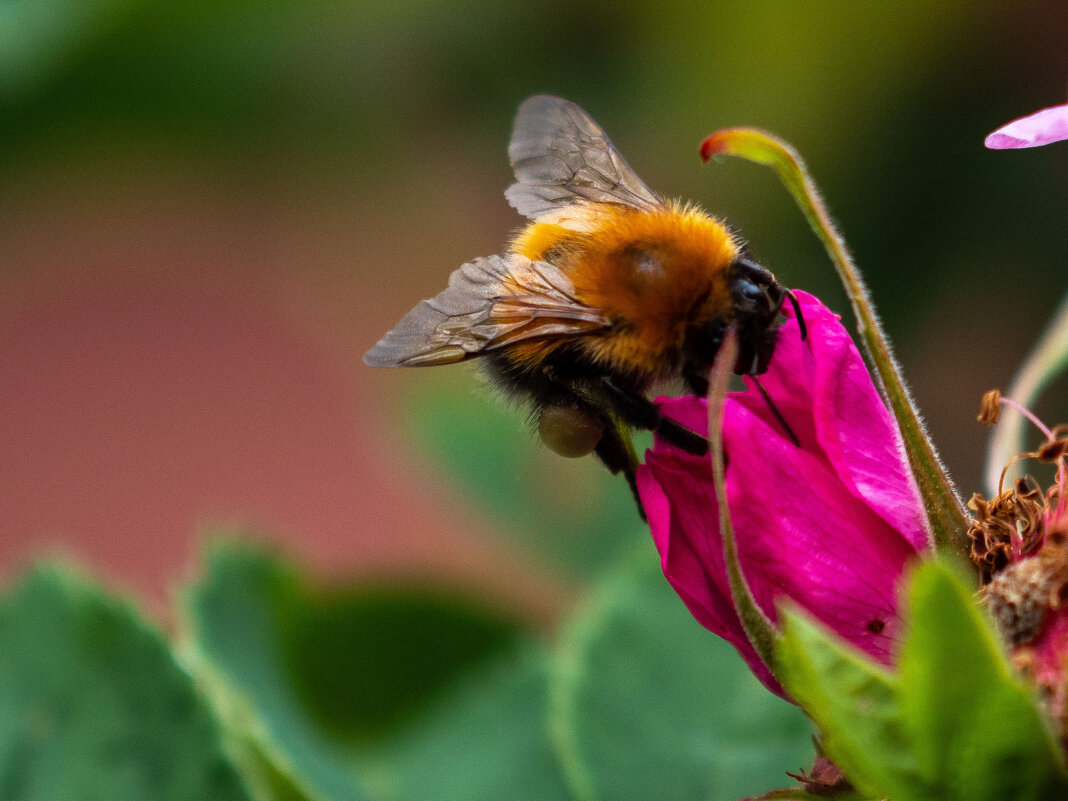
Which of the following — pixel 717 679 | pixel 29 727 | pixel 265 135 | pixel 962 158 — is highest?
pixel 265 135

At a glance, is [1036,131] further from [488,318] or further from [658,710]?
[658,710]

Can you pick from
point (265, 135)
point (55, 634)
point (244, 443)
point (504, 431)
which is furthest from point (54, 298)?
point (55, 634)

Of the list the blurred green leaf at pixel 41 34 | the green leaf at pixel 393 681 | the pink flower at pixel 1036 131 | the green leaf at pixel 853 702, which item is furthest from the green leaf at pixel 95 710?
the blurred green leaf at pixel 41 34

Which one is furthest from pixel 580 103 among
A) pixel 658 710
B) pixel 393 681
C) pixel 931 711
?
pixel 931 711

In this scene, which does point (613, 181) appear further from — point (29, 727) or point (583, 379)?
point (29, 727)

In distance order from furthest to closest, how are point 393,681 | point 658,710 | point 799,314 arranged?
point 393,681 < point 658,710 < point 799,314

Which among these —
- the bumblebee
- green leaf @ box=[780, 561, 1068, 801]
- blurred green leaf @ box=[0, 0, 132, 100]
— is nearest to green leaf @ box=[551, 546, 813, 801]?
the bumblebee

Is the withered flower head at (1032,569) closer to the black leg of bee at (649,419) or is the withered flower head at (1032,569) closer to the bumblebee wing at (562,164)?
the black leg of bee at (649,419)
